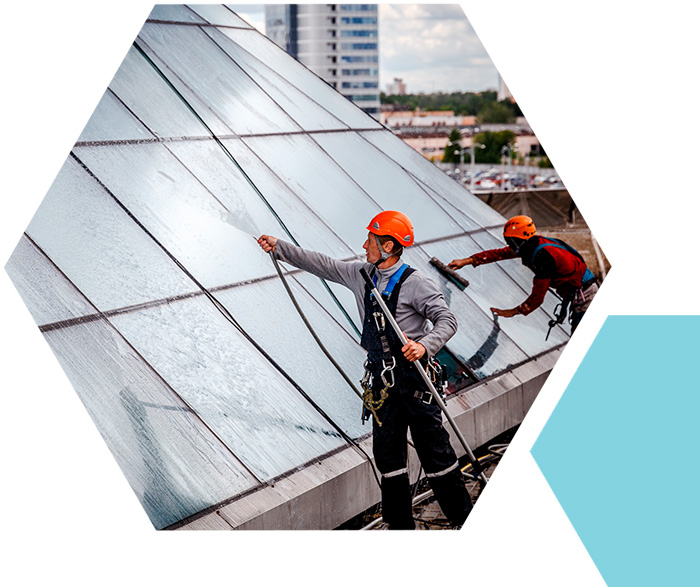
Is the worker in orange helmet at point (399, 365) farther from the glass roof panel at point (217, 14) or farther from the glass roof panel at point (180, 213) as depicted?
the glass roof panel at point (217, 14)

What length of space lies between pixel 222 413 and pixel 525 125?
13.5 feet

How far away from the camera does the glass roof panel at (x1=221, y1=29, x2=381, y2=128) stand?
30.7ft

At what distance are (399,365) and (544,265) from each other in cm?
195

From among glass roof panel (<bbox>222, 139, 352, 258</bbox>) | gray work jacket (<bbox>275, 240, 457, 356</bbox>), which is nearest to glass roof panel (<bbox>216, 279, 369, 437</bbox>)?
gray work jacket (<bbox>275, 240, 457, 356</bbox>)

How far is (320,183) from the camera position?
859 centimetres

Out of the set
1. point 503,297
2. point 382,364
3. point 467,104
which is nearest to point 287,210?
point 382,364

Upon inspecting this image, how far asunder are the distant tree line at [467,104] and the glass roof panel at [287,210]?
2261mm

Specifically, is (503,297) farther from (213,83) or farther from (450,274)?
(213,83)

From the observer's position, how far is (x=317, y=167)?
8719mm

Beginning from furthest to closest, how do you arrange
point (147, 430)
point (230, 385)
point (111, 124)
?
1. point (111, 124)
2. point (230, 385)
3. point (147, 430)

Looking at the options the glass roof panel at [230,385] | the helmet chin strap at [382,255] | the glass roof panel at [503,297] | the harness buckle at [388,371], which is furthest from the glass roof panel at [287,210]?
the harness buckle at [388,371]

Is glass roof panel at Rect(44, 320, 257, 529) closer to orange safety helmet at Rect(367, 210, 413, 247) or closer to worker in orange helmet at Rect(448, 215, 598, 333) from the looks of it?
orange safety helmet at Rect(367, 210, 413, 247)

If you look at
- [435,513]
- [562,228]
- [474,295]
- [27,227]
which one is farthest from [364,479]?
[27,227]

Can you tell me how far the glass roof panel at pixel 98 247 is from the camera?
23.4 ft
